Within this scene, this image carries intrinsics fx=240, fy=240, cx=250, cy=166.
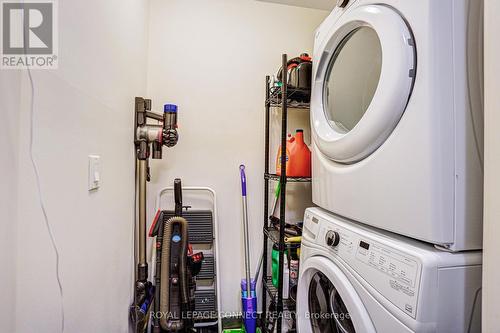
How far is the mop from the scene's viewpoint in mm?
1477

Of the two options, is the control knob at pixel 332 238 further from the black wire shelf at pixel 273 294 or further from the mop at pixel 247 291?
the mop at pixel 247 291

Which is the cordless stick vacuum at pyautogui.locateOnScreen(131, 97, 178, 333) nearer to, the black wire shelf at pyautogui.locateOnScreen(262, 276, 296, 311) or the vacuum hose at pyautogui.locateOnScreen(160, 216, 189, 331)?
the vacuum hose at pyautogui.locateOnScreen(160, 216, 189, 331)

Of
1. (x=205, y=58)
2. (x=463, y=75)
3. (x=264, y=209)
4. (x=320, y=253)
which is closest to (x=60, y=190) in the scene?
(x=320, y=253)

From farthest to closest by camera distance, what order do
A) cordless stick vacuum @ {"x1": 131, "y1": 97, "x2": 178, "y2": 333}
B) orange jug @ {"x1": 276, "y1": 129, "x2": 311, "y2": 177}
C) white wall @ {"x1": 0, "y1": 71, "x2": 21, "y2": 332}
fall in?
orange jug @ {"x1": 276, "y1": 129, "x2": 311, "y2": 177} → cordless stick vacuum @ {"x1": 131, "y1": 97, "x2": 178, "y2": 333} → white wall @ {"x1": 0, "y1": 71, "x2": 21, "y2": 332}

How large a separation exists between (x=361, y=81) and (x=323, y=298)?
2.82 feet

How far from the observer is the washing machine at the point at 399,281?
1.72 ft

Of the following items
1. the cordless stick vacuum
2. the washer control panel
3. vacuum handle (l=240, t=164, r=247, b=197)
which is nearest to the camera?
the washer control panel

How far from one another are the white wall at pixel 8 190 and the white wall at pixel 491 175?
92 centimetres

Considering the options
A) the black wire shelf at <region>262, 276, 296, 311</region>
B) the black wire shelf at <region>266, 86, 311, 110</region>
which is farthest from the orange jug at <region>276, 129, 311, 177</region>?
the black wire shelf at <region>262, 276, 296, 311</region>

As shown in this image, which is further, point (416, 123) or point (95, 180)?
point (95, 180)

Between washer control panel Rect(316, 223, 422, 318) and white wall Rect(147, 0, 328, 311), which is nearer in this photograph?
washer control panel Rect(316, 223, 422, 318)

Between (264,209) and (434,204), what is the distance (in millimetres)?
1189

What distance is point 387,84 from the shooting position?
24.6 inches

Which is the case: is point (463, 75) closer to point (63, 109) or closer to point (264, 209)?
point (63, 109)
